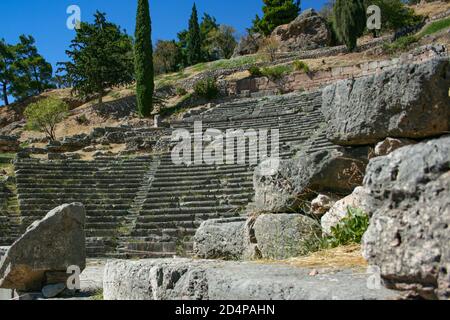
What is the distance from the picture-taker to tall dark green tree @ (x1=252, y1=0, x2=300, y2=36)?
168 ft

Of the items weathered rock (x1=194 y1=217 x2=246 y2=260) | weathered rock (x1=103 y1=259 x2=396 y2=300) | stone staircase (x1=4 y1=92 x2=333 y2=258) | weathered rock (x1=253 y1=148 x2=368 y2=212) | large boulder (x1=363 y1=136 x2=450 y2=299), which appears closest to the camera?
large boulder (x1=363 y1=136 x2=450 y2=299)

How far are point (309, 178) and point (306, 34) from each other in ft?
Answer: 141

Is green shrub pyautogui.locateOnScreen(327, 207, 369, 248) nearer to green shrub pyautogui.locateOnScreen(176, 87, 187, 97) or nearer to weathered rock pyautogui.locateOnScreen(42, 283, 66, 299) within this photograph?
weathered rock pyautogui.locateOnScreen(42, 283, 66, 299)

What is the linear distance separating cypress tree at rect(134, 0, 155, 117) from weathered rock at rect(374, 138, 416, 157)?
3067cm

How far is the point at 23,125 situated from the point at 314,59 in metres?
20.9

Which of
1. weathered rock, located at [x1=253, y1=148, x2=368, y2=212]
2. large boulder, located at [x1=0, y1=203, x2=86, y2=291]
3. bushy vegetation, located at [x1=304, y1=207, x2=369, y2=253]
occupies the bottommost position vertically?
large boulder, located at [x1=0, y1=203, x2=86, y2=291]

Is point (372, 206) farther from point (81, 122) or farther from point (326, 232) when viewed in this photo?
point (81, 122)

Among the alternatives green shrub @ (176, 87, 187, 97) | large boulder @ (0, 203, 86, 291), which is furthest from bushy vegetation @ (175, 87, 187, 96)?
large boulder @ (0, 203, 86, 291)

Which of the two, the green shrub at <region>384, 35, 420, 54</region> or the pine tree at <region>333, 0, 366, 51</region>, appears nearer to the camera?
the green shrub at <region>384, 35, 420, 54</region>

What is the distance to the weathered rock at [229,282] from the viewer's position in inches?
81.8

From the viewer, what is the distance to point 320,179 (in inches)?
166

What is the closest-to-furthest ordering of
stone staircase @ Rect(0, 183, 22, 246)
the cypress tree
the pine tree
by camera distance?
stone staircase @ Rect(0, 183, 22, 246) < the cypress tree < the pine tree

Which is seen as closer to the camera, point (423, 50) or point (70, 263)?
point (70, 263)
